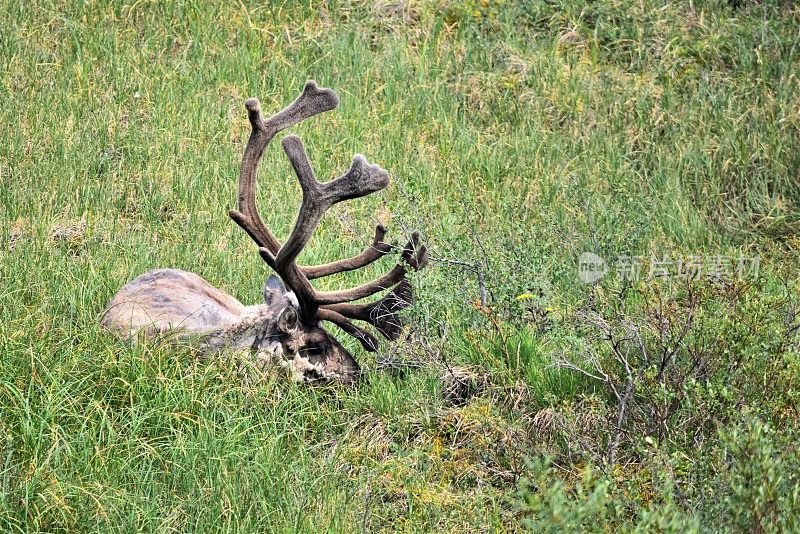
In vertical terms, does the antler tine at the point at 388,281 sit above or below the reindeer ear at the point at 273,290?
above

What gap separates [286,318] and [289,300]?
147 mm

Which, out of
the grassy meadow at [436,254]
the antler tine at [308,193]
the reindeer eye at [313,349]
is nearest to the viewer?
the grassy meadow at [436,254]

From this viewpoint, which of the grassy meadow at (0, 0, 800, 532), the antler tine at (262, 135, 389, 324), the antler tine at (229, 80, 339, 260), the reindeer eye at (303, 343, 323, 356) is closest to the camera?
the grassy meadow at (0, 0, 800, 532)

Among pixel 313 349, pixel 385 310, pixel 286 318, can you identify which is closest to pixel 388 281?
pixel 385 310

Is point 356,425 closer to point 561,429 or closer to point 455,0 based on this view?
point 561,429

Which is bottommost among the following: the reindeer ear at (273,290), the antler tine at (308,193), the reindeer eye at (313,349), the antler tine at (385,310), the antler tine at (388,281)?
the reindeer eye at (313,349)

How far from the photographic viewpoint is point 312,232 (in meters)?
5.42

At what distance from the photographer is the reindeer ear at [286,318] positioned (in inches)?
213

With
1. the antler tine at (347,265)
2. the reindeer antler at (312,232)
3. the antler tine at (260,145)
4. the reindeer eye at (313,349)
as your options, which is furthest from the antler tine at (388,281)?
the antler tine at (260,145)

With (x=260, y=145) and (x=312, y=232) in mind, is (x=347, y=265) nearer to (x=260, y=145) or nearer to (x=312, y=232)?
(x=312, y=232)

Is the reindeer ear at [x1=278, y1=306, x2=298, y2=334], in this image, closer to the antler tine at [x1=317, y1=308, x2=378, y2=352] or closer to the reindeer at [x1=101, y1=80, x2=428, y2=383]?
the reindeer at [x1=101, y1=80, x2=428, y2=383]

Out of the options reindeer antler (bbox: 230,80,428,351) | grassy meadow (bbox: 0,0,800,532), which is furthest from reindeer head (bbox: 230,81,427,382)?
grassy meadow (bbox: 0,0,800,532)

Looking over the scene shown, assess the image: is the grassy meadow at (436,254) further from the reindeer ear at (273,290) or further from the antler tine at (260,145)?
the antler tine at (260,145)

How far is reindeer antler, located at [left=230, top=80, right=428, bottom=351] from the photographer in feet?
17.7
